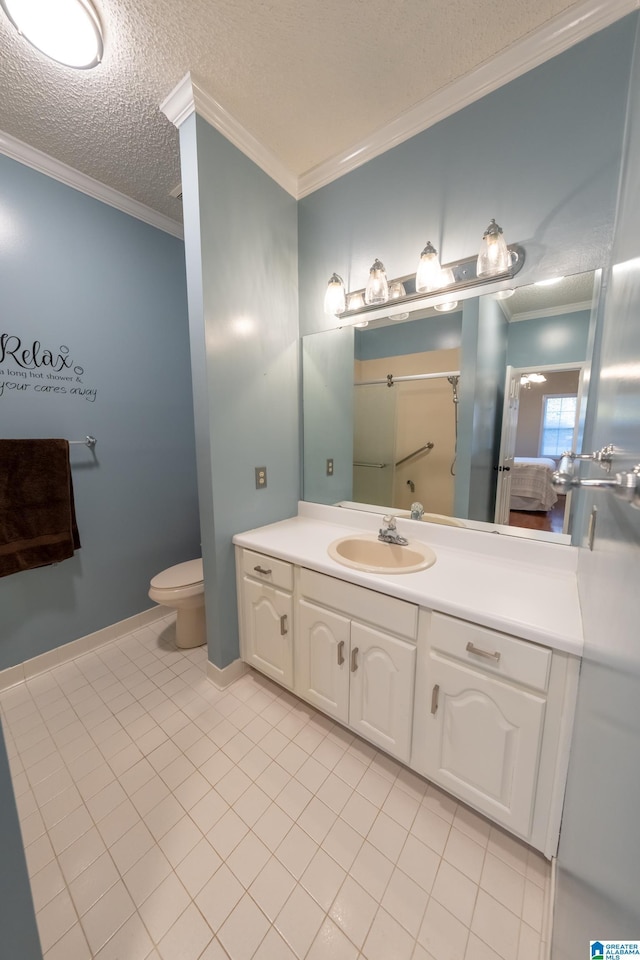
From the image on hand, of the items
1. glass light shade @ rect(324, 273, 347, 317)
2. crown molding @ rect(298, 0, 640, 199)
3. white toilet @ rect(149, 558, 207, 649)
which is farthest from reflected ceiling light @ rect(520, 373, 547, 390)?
white toilet @ rect(149, 558, 207, 649)

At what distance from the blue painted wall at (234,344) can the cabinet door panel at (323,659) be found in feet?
1.50

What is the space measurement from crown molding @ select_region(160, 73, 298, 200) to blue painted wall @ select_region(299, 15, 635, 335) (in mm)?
398

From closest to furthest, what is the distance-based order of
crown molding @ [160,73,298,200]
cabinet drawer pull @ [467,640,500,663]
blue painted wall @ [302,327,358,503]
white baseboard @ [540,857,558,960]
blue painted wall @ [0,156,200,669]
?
1. white baseboard @ [540,857,558,960]
2. cabinet drawer pull @ [467,640,500,663]
3. crown molding @ [160,73,298,200]
4. blue painted wall @ [0,156,200,669]
5. blue painted wall @ [302,327,358,503]

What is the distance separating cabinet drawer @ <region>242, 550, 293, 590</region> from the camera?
56.3 inches

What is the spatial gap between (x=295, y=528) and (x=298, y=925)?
1.28m

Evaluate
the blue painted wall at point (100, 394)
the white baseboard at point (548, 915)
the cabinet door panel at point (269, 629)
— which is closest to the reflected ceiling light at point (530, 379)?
the cabinet door panel at point (269, 629)

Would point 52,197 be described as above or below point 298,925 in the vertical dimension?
above

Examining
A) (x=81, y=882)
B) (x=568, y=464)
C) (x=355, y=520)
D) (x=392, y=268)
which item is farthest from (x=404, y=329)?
(x=81, y=882)

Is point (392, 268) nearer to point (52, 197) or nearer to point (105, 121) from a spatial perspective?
point (105, 121)

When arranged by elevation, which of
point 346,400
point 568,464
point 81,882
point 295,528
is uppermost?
point 346,400

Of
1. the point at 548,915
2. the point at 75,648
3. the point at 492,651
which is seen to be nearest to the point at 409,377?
the point at 492,651

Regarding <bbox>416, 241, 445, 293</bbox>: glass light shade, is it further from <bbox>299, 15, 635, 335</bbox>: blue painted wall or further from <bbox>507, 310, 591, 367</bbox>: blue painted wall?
<bbox>507, 310, 591, 367</bbox>: blue painted wall

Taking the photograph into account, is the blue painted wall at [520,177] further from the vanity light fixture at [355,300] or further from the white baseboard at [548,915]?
the white baseboard at [548,915]

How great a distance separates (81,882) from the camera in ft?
3.17
